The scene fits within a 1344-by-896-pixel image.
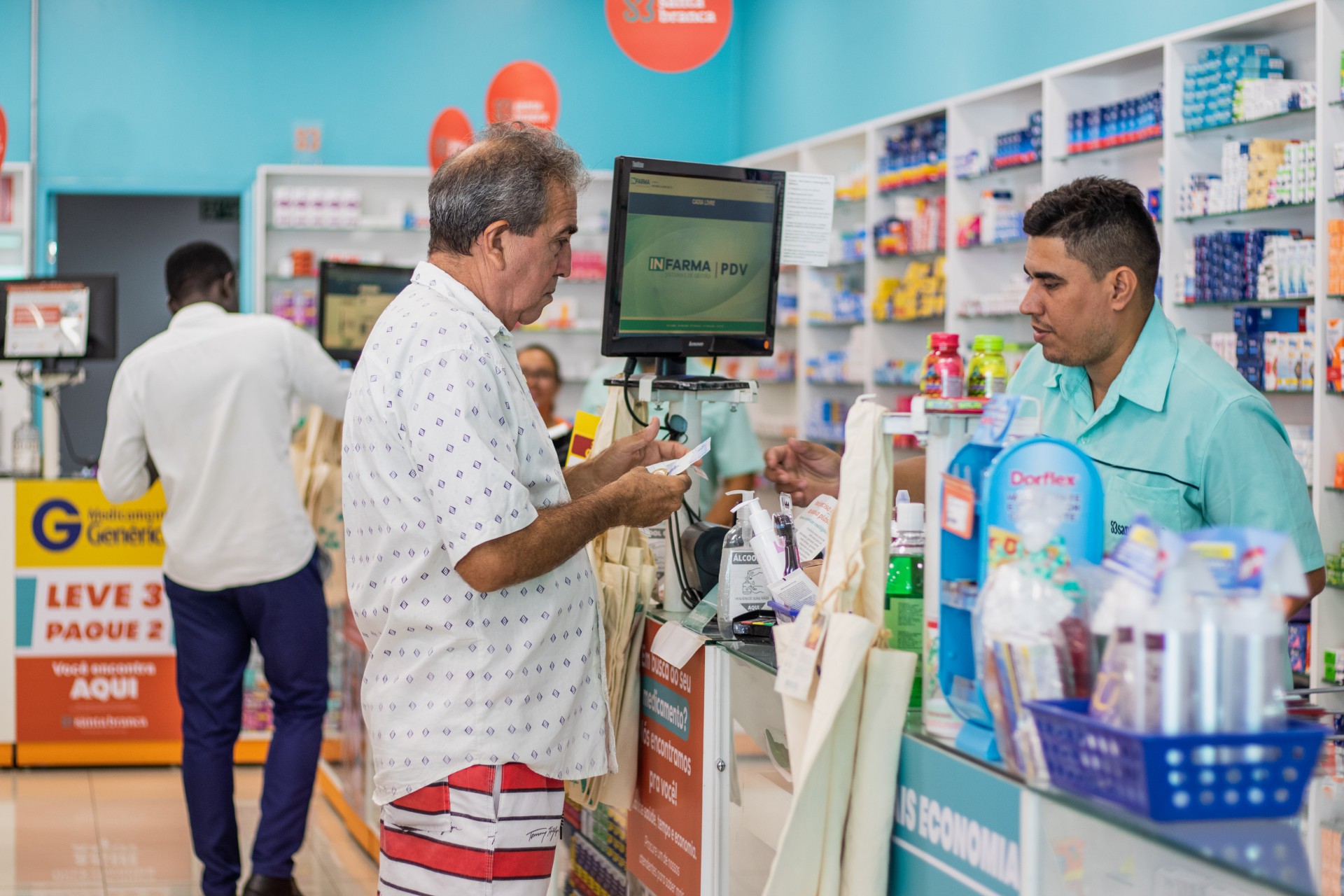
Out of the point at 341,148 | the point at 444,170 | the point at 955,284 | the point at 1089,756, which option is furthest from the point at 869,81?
the point at 1089,756

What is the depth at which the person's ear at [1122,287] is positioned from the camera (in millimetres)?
2432

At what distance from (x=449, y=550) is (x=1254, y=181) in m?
3.69

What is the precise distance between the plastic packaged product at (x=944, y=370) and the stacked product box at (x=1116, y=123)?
3.72 meters

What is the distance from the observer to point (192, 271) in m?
3.97

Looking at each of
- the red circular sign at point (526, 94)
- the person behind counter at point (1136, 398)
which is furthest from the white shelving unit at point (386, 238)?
the person behind counter at point (1136, 398)

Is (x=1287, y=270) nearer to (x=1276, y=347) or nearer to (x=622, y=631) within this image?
(x=1276, y=347)

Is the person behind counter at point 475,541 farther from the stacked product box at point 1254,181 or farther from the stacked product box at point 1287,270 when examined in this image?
the stacked product box at point 1254,181

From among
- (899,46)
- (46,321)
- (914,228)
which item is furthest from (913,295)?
(46,321)

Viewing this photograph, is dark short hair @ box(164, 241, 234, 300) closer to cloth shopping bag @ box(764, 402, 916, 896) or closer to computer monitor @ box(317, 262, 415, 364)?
computer monitor @ box(317, 262, 415, 364)

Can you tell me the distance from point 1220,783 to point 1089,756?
4.8 inches

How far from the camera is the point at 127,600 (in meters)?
5.36

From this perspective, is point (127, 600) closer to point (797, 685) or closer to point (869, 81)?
point (797, 685)

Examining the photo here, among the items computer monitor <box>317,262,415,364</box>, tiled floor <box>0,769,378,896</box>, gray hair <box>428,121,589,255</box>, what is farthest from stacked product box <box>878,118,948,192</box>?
gray hair <box>428,121,589,255</box>

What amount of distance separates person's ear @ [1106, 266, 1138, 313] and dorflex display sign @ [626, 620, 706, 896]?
989 millimetres
